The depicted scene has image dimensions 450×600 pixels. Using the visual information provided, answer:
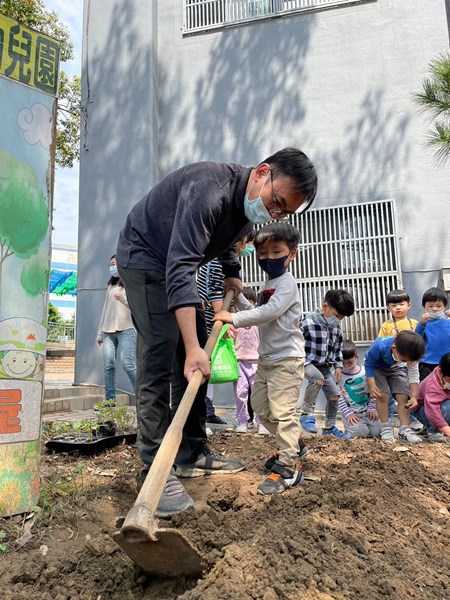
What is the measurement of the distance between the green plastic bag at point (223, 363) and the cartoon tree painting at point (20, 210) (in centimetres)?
173

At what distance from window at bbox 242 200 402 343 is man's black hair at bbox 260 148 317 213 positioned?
4580 millimetres

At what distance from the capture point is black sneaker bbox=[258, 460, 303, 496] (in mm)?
2457

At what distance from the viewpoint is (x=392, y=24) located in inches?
276

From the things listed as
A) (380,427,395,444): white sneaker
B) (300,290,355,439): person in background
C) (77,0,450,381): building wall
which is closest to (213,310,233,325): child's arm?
(300,290,355,439): person in background

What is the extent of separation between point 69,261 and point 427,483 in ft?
125

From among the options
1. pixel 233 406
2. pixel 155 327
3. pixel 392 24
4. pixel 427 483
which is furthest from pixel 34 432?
pixel 392 24

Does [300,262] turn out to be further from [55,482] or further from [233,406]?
[55,482]

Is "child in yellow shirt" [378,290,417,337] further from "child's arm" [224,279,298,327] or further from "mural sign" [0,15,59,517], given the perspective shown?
"mural sign" [0,15,59,517]

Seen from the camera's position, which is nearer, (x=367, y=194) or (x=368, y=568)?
(x=368, y=568)

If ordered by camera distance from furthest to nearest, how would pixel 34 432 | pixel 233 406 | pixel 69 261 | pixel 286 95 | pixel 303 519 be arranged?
pixel 69 261
pixel 286 95
pixel 233 406
pixel 34 432
pixel 303 519

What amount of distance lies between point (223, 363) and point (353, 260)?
3.55m

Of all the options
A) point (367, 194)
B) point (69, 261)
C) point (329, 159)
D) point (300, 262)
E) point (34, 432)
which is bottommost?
point (34, 432)

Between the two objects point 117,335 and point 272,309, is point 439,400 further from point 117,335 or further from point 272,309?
point 117,335

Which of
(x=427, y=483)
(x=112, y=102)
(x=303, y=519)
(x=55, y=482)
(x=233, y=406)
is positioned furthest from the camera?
(x=112, y=102)
